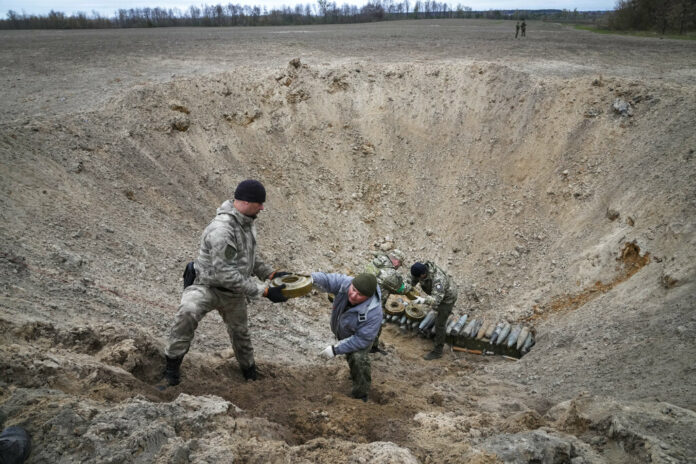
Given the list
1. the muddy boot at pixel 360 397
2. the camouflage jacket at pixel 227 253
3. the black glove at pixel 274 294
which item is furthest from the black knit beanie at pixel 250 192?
the muddy boot at pixel 360 397

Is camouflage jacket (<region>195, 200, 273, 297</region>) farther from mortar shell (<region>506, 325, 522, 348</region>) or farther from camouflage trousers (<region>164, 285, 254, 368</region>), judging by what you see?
mortar shell (<region>506, 325, 522, 348</region>)

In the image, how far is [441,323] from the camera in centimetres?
818

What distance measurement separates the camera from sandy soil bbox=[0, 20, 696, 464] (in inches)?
149

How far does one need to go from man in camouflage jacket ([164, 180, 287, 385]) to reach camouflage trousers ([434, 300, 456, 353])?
4.13 metres

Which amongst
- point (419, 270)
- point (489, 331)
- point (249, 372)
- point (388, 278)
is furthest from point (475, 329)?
point (249, 372)

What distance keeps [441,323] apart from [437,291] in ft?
2.97

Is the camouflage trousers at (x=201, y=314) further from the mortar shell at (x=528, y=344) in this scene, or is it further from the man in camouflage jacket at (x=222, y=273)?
the mortar shell at (x=528, y=344)

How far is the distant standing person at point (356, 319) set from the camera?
4812 millimetres

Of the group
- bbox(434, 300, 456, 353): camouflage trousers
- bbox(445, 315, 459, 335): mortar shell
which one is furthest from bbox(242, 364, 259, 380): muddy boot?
bbox(445, 315, 459, 335): mortar shell

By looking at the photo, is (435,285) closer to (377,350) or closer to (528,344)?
(377,350)

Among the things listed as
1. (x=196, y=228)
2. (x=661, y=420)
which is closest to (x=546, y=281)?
(x=661, y=420)

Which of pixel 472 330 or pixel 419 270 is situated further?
pixel 472 330

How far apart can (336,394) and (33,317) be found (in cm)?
343

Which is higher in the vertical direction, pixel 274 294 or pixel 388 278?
pixel 274 294
